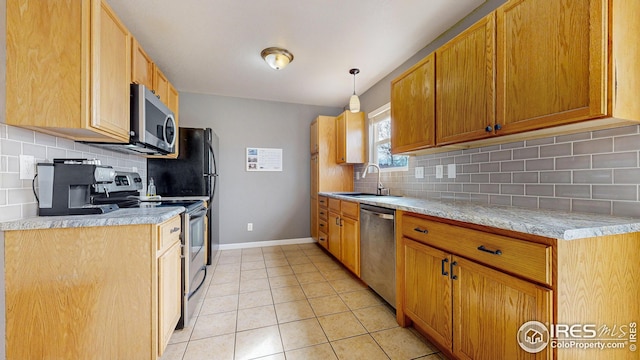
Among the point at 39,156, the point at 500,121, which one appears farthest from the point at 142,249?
the point at 500,121

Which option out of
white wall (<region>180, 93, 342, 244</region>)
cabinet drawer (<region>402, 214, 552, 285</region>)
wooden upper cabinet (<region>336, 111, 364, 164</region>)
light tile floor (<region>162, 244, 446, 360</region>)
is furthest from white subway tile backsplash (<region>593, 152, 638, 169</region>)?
white wall (<region>180, 93, 342, 244</region>)

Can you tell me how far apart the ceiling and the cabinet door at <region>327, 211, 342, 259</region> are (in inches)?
71.5

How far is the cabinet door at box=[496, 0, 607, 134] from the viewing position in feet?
3.34

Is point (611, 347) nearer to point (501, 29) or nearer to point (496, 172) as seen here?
point (496, 172)

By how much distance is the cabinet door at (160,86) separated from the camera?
2.32 m

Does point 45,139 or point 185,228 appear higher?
point 45,139

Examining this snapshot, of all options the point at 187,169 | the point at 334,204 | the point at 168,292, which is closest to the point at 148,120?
the point at 187,169

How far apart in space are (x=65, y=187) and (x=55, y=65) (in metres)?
0.64

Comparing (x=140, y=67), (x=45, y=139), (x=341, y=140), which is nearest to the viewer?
(x=45, y=139)

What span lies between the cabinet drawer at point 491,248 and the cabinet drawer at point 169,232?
154 cm

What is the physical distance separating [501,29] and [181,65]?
3055 millimetres

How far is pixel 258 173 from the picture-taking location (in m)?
3.97

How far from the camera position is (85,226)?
119cm

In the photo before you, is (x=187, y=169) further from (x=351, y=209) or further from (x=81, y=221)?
(x=351, y=209)
